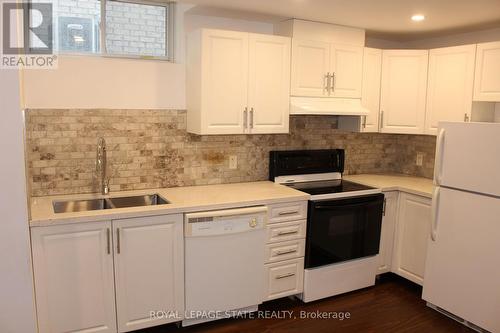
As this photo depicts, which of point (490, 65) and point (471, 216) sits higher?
point (490, 65)

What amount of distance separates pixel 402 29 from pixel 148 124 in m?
2.43

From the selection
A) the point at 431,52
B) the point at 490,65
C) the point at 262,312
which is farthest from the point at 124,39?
the point at 490,65

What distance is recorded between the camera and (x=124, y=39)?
10.2ft

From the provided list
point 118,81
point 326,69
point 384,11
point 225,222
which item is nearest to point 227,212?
point 225,222

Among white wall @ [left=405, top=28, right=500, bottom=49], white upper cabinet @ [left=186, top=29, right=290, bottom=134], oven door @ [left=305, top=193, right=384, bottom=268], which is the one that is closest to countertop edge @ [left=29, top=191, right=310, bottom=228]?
oven door @ [left=305, top=193, right=384, bottom=268]

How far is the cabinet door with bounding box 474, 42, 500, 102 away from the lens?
10.5ft

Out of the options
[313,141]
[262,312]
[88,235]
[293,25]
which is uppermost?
[293,25]

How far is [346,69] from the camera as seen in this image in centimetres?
358

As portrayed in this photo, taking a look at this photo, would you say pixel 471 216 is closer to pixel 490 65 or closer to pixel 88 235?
pixel 490 65

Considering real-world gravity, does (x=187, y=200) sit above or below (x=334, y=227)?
above

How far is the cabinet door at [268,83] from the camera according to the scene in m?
3.17

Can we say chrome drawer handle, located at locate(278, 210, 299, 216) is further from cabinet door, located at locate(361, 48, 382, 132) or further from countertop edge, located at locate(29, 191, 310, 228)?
cabinet door, located at locate(361, 48, 382, 132)

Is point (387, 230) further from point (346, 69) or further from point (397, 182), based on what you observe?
point (346, 69)

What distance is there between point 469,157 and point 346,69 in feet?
4.19
